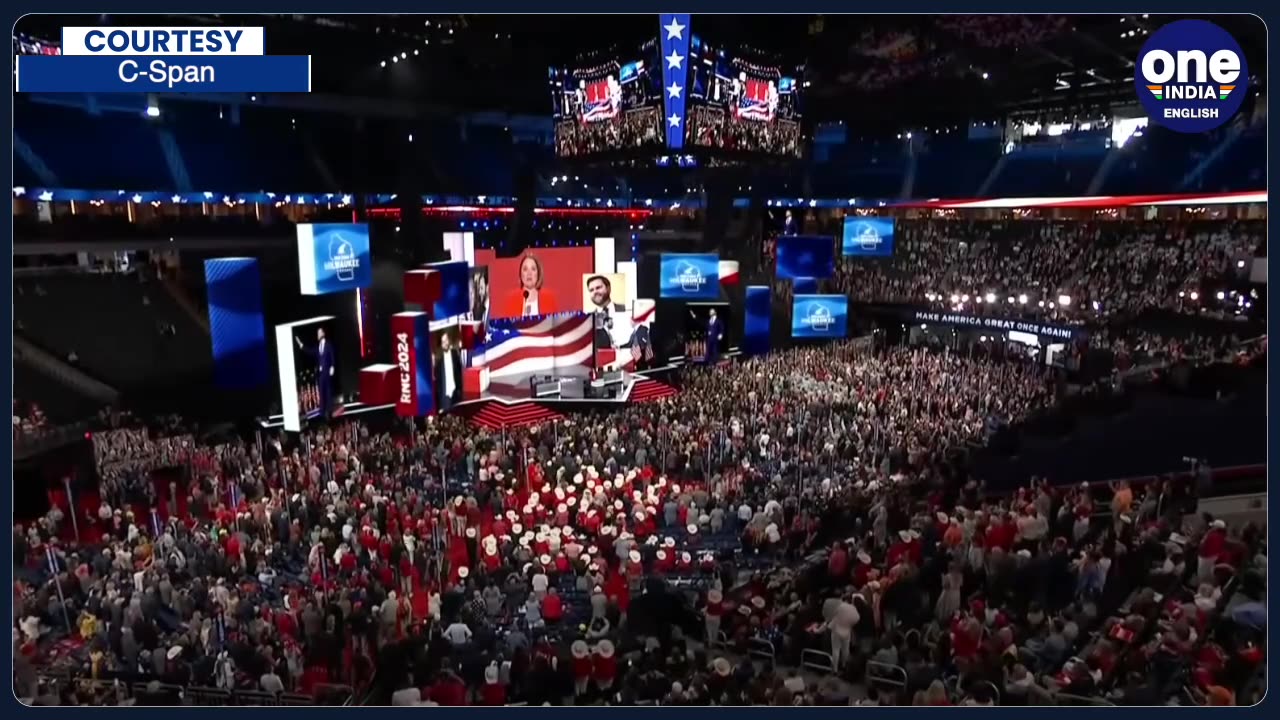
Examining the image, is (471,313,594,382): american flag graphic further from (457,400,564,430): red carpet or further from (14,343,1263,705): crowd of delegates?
(14,343,1263,705): crowd of delegates

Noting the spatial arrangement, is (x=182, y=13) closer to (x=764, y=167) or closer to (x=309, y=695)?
(x=309, y=695)

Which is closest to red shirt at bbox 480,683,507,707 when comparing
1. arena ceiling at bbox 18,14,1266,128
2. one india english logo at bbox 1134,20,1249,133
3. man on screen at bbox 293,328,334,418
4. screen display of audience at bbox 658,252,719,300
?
man on screen at bbox 293,328,334,418

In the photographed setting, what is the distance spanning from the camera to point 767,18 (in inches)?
340

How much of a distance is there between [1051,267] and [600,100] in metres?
6.90

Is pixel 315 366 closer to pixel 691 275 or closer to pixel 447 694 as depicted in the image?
pixel 447 694

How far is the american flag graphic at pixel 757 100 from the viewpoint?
10.5 metres

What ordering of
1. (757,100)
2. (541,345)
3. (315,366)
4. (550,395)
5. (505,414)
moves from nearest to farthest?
(315,366) → (757,100) → (505,414) → (550,395) → (541,345)

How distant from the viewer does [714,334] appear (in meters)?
11.8

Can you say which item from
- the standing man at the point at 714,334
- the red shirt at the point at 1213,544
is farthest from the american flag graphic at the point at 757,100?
the red shirt at the point at 1213,544

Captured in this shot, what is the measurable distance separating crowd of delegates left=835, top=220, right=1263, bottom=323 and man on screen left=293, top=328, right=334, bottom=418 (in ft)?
21.3

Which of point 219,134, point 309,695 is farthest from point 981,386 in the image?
point 219,134

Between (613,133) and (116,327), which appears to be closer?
(116,327)

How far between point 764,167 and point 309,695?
8.65 metres

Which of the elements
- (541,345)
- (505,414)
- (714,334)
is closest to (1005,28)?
(714,334)
